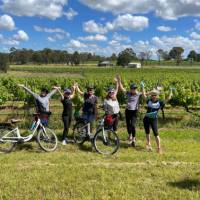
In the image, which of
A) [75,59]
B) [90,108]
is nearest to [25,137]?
[90,108]

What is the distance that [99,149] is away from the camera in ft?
31.1

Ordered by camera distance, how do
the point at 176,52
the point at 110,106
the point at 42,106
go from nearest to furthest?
the point at 42,106
the point at 110,106
the point at 176,52

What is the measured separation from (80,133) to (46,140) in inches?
42.9

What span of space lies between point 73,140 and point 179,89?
8.49 metres

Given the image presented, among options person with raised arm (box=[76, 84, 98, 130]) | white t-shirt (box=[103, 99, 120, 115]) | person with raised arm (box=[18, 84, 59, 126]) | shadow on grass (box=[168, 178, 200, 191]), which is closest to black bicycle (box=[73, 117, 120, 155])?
white t-shirt (box=[103, 99, 120, 115])

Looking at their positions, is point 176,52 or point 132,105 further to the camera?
point 176,52

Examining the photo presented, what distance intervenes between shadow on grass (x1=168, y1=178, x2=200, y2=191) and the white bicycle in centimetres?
364

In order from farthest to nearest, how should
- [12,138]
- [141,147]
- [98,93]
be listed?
[98,93], [141,147], [12,138]

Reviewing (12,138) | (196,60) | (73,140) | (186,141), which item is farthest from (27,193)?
(196,60)

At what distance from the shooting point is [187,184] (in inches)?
273

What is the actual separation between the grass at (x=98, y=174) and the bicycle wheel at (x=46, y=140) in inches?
7.3

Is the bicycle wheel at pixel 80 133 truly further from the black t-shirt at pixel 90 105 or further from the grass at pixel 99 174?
the black t-shirt at pixel 90 105

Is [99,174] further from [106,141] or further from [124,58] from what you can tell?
[124,58]

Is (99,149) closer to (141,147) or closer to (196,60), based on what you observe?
(141,147)
